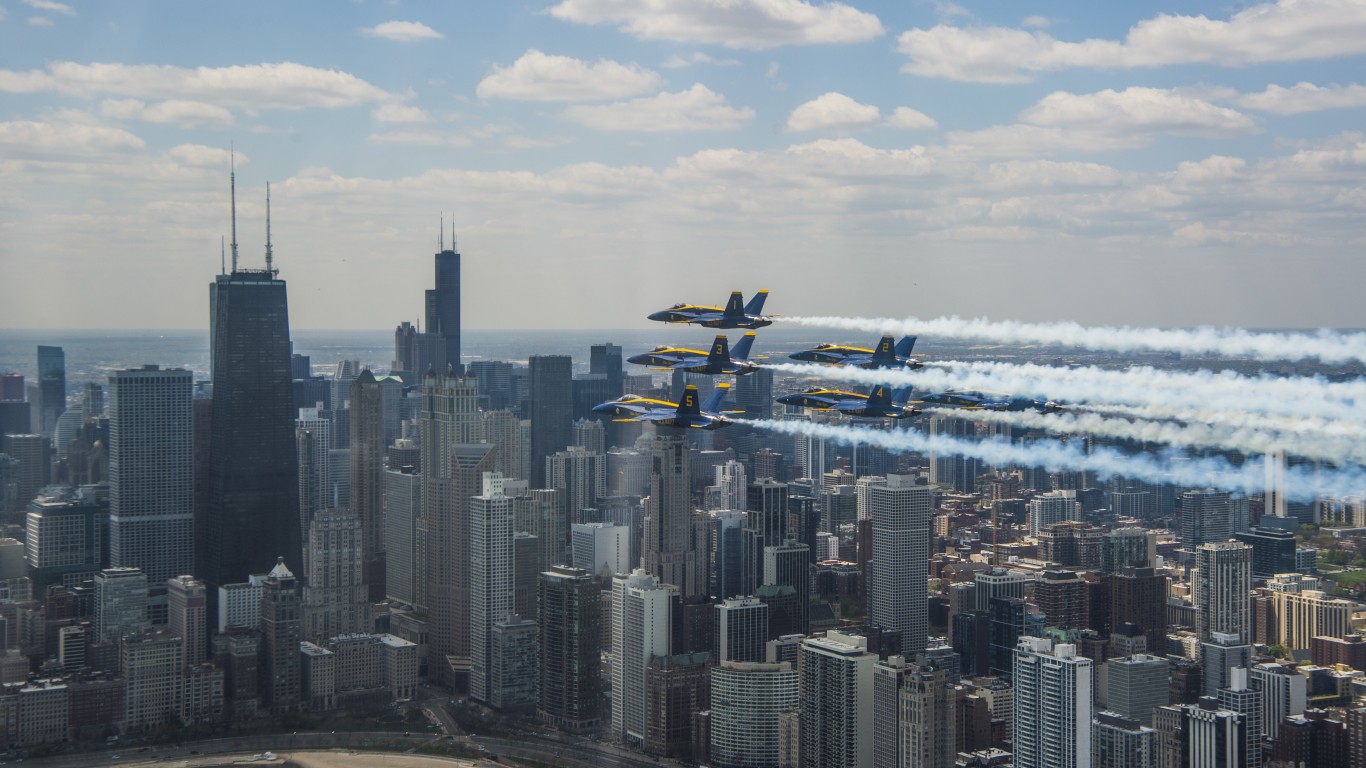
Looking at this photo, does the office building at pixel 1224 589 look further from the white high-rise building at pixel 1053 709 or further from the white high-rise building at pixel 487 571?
the white high-rise building at pixel 487 571

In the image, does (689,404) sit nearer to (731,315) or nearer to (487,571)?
(731,315)

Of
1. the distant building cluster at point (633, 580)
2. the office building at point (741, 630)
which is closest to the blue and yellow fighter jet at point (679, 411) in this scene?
the distant building cluster at point (633, 580)

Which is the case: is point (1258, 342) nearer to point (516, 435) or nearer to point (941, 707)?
point (941, 707)

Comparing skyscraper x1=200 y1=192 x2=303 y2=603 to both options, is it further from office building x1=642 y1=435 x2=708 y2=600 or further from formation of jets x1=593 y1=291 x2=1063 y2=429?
formation of jets x1=593 y1=291 x2=1063 y2=429

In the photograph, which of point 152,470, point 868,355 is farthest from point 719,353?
point 152,470

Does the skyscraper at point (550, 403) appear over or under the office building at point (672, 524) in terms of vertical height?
over
